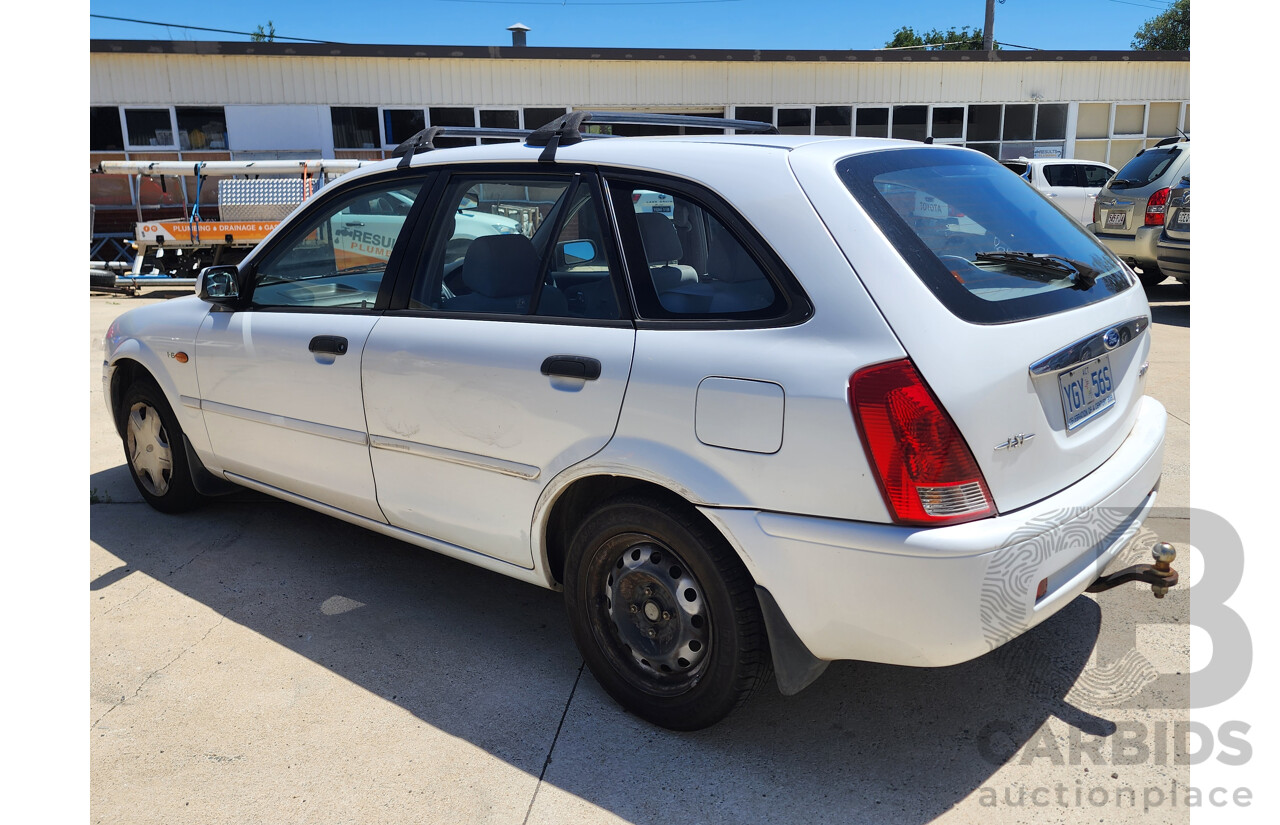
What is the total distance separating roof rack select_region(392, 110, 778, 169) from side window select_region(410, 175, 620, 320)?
15 centimetres

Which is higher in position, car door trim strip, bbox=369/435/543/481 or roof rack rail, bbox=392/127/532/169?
roof rack rail, bbox=392/127/532/169

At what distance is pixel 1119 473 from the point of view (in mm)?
2678

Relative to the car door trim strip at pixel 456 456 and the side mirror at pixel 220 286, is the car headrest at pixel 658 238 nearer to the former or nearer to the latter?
the car door trim strip at pixel 456 456

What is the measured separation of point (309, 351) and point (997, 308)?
2447 mm

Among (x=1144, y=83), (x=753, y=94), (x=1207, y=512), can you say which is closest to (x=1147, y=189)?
(x=1207, y=512)

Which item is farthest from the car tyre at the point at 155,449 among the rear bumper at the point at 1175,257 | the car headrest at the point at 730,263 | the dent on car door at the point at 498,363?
the rear bumper at the point at 1175,257

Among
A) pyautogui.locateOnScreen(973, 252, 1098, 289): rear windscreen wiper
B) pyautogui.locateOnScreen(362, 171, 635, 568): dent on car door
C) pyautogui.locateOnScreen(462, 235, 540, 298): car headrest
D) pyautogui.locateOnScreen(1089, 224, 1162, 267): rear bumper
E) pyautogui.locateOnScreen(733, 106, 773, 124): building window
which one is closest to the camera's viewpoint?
pyautogui.locateOnScreen(973, 252, 1098, 289): rear windscreen wiper

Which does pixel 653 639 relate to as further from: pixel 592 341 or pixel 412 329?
pixel 412 329

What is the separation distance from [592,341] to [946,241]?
3.38 feet

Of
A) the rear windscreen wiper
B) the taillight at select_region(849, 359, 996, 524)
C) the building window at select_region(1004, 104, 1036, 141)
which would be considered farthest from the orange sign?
the building window at select_region(1004, 104, 1036, 141)

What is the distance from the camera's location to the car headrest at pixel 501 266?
A: 9.99 ft

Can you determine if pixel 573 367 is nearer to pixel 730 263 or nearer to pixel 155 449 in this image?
pixel 730 263

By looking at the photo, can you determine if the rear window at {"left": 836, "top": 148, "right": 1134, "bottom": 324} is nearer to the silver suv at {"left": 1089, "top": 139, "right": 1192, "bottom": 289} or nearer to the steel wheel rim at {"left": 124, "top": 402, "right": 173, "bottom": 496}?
the steel wheel rim at {"left": 124, "top": 402, "right": 173, "bottom": 496}

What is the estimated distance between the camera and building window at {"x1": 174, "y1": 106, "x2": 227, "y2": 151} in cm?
1889
